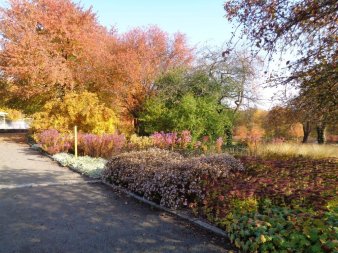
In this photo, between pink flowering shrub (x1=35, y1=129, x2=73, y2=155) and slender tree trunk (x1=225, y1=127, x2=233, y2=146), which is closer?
pink flowering shrub (x1=35, y1=129, x2=73, y2=155)

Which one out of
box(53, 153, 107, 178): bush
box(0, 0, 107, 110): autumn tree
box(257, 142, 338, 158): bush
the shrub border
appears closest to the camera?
the shrub border

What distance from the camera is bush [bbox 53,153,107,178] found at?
8995 mm

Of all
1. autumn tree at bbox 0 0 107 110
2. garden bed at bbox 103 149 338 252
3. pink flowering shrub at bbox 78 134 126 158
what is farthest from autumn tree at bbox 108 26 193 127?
garden bed at bbox 103 149 338 252

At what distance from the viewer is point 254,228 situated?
3.65m

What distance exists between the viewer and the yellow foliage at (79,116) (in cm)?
1655

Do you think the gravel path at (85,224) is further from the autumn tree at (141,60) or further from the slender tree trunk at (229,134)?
the slender tree trunk at (229,134)

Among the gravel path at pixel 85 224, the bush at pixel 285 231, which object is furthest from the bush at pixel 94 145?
the bush at pixel 285 231

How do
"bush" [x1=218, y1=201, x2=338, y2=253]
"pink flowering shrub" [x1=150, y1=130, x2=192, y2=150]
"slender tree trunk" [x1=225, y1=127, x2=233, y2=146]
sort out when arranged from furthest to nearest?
1. "slender tree trunk" [x1=225, y1=127, x2=233, y2=146]
2. "pink flowering shrub" [x1=150, y1=130, x2=192, y2=150]
3. "bush" [x1=218, y1=201, x2=338, y2=253]

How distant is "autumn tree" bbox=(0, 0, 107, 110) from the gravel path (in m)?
10.2

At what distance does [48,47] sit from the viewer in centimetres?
1744

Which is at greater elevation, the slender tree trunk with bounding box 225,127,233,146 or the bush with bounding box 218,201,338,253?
the slender tree trunk with bounding box 225,127,233,146

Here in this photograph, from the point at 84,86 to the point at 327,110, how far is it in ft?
50.3

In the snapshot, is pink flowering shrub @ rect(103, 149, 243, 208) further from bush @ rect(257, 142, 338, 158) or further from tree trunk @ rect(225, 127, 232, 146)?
tree trunk @ rect(225, 127, 232, 146)

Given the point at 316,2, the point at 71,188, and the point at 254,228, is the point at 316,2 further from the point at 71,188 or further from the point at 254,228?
the point at 71,188
